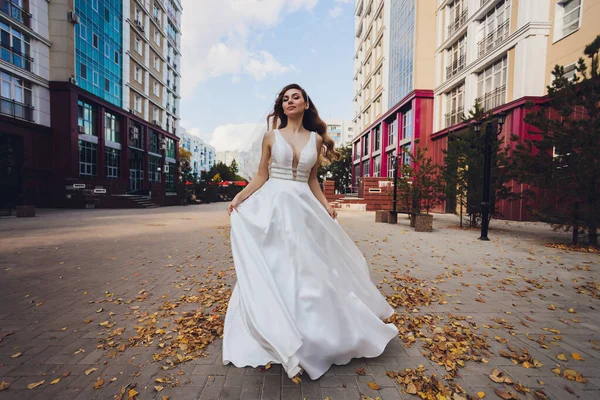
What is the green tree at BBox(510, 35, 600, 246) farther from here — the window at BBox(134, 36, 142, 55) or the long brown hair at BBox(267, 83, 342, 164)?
the window at BBox(134, 36, 142, 55)

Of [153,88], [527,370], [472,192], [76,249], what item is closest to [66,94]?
[153,88]

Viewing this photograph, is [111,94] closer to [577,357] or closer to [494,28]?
[494,28]

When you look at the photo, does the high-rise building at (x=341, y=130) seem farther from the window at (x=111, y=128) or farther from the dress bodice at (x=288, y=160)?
the dress bodice at (x=288, y=160)

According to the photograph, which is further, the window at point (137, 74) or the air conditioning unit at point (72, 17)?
the window at point (137, 74)

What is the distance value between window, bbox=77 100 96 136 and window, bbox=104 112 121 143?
70.8 inches

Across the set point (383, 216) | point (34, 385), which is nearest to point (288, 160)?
point (34, 385)

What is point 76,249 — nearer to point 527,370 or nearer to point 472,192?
point 527,370

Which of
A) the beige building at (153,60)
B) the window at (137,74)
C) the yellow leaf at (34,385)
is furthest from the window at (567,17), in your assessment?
the window at (137,74)

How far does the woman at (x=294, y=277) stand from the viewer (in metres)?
2.37

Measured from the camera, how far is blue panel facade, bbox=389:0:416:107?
2600cm

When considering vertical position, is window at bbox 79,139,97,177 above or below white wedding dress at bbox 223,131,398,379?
above

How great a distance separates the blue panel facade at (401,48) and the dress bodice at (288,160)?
2629 cm

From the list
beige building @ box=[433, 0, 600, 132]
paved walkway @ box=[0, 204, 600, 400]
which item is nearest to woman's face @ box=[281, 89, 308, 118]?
paved walkway @ box=[0, 204, 600, 400]

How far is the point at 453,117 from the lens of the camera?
22562 millimetres
